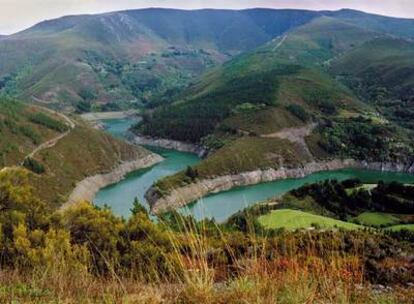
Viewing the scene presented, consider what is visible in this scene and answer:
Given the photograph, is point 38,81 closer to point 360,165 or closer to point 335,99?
point 335,99

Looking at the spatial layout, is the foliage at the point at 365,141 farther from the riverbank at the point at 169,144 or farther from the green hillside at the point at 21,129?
the green hillside at the point at 21,129

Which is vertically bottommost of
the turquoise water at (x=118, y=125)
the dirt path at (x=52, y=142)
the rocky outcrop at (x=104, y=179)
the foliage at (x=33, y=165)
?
the turquoise water at (x=118, y=125)

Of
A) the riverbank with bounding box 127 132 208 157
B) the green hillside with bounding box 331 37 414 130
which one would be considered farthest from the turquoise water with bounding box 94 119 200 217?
the green hillside with bounding box 331 37 414 130

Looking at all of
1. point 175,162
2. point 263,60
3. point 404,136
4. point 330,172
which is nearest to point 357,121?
point 404,136

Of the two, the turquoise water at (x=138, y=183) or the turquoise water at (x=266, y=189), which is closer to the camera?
the turquoise water at (x=266, y=189)

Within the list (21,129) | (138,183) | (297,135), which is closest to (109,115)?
(297,135)

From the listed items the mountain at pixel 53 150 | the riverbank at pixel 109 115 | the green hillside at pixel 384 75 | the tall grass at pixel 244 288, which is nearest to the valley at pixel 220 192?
the tall grass at pixel 244 288
